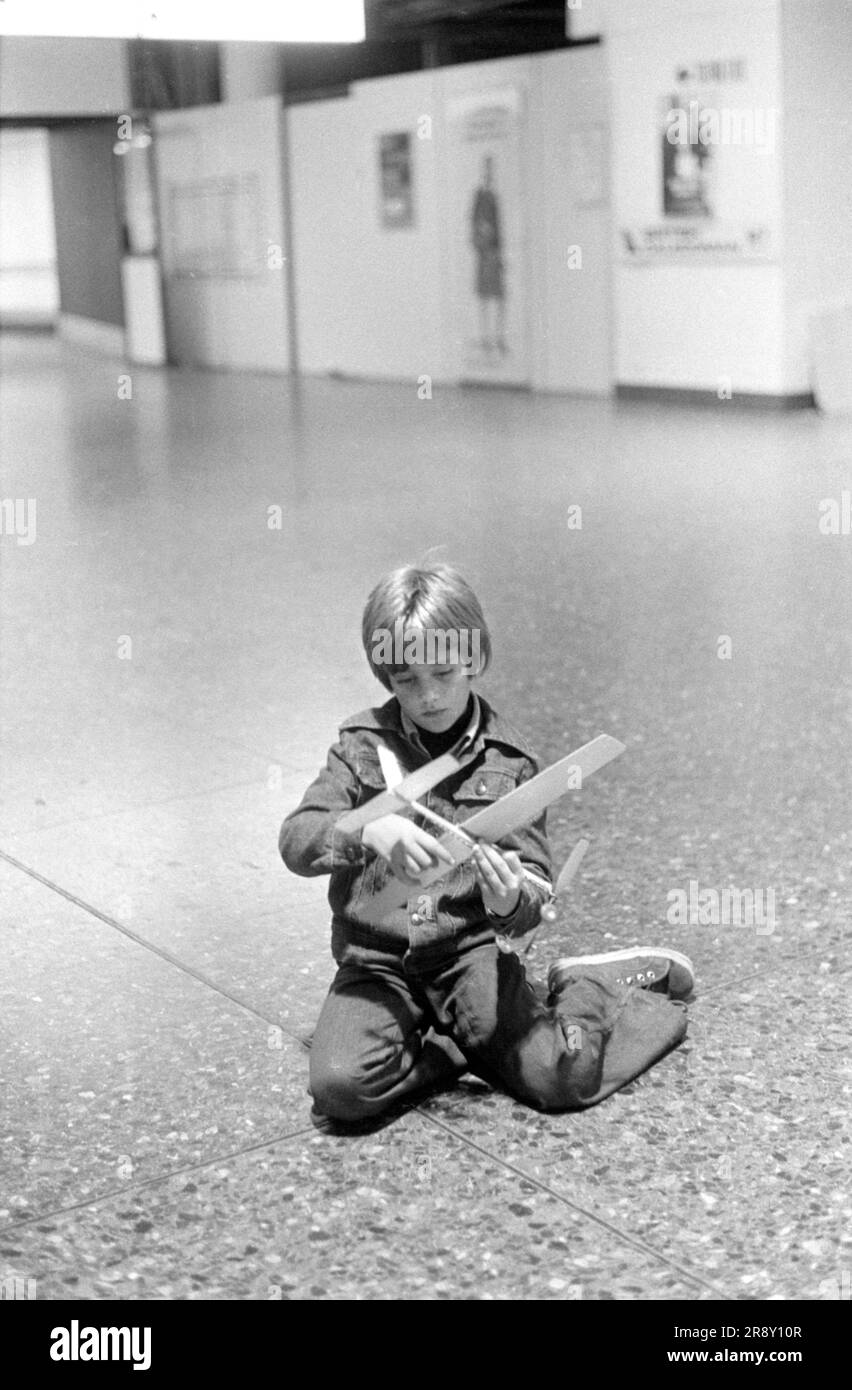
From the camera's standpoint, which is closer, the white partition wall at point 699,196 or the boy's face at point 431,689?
the boy's face at point 431,689

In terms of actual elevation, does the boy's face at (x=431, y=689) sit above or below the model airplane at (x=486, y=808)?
above

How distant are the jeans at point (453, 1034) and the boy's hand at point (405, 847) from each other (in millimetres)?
316

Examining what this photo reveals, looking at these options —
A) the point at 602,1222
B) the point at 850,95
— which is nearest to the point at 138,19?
the point at 850,95

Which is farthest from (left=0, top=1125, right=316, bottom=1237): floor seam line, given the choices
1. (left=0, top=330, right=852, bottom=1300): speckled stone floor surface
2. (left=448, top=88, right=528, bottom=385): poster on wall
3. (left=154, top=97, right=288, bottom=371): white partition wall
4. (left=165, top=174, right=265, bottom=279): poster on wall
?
(left=165, top=174, right=265, bottom=279): poster on wall

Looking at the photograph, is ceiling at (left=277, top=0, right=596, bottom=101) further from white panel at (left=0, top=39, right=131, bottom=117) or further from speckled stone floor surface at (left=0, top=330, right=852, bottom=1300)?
speckled stone floor surface at (left=0, top=330, right=852, bottom=1300)

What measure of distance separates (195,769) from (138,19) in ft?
21.9

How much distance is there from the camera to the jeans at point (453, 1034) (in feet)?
9.20

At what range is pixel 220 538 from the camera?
914 cm

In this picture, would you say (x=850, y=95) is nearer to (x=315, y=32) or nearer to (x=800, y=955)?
(x=315, y=32)

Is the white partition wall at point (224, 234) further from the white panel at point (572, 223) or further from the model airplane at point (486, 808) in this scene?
the model airplane at point (486, 808)

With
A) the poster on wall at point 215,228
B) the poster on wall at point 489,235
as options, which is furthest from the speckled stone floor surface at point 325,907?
the poster on wall at point 215,228

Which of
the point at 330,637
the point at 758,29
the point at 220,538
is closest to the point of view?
the point at 330,637

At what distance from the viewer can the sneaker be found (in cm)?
313

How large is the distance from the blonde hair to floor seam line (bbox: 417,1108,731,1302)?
724 mm
